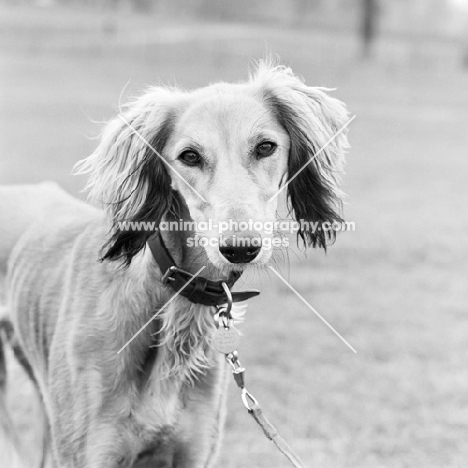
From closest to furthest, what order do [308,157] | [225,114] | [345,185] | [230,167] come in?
[230,167] → [225,114] → [308,157] → [345,185]

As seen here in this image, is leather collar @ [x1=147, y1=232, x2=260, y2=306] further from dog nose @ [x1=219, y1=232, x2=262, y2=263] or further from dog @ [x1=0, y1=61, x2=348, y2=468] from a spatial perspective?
dog nose @ [x1=219, y1=232, x2=262, y2=263]

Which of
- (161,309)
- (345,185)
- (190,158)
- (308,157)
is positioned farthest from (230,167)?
(345,185)

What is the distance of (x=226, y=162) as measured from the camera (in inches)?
109

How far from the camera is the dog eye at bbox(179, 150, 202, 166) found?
2832 millimetres

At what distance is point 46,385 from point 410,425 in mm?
2295

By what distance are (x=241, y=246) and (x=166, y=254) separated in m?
0.51

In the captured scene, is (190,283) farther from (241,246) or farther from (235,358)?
(241,246)

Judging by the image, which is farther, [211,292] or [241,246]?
[211,292]

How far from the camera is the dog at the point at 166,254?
2.86 meters

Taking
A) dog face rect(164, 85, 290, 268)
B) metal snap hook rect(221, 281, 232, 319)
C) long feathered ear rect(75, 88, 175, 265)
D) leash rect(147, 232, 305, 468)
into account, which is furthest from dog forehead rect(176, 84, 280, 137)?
metal snap hook rect(221, 281, 232, 319)

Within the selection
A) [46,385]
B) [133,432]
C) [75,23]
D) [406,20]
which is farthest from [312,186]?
[406,20]

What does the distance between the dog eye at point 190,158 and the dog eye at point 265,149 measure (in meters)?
0.21

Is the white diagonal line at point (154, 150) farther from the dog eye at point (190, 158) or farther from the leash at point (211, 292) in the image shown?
the leash at point (211, 292)

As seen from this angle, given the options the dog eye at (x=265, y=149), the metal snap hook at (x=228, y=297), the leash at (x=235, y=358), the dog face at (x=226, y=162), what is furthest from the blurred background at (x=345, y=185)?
the leash at (x=235, y=358)
